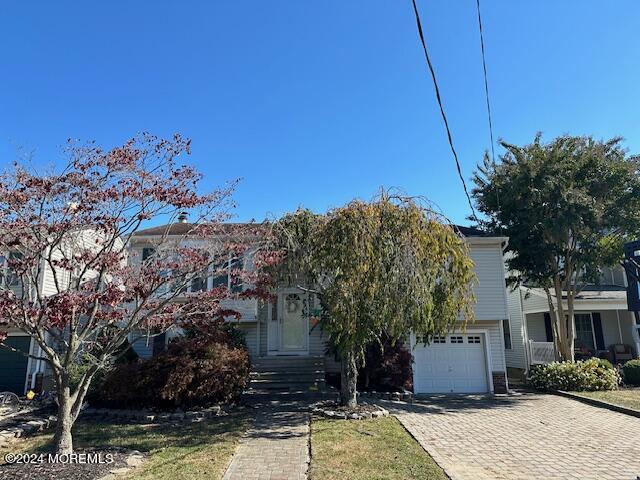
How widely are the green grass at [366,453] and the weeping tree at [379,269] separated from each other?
1.74 meters

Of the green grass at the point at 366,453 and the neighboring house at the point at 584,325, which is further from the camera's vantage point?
the neighboring house at the point at 584,325

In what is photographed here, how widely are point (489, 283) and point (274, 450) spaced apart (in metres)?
11.0

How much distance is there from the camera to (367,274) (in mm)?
10188

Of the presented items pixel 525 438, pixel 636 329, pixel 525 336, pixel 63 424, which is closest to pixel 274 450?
pixel 63 424

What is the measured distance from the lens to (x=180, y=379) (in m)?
11.0

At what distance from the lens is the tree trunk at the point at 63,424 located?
723cm

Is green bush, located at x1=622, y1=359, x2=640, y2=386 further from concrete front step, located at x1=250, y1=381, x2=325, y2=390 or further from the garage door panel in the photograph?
the garage door panel

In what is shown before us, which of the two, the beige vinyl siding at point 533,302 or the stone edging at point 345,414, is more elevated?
the beige vinyl siding at point 533,302

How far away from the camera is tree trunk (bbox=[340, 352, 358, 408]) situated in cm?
1130

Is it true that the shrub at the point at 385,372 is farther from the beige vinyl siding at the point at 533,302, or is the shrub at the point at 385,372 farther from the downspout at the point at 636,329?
the downspout at the point at 636,329

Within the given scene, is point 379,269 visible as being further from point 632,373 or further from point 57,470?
point 632,373

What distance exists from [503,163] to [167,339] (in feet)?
48.8

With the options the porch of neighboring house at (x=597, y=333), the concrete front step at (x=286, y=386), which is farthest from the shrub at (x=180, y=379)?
the porch of neighboring house at (x=597, y=333)

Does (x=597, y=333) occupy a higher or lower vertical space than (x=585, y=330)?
lower
